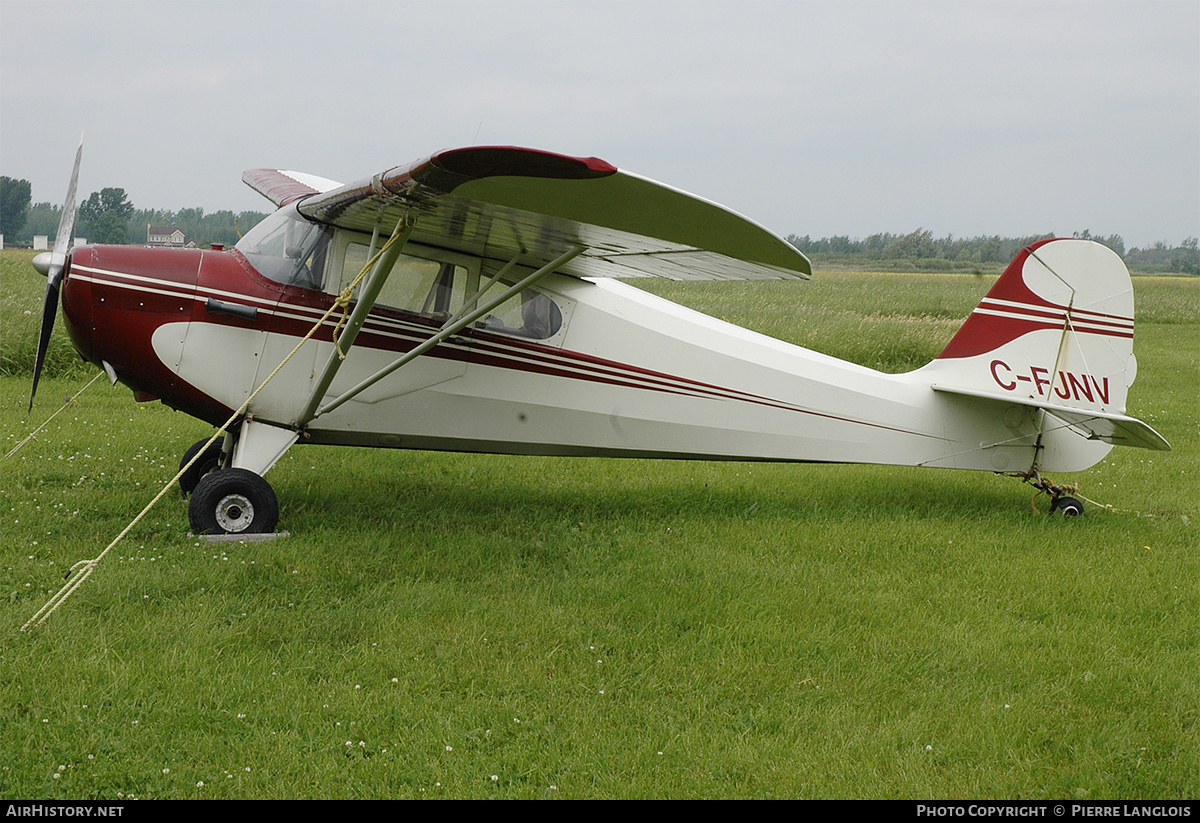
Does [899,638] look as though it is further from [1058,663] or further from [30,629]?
[30,629]

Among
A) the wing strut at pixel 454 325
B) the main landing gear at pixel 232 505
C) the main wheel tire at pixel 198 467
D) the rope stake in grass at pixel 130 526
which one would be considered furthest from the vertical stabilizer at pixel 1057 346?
the main wheel tire at pixel 198 467

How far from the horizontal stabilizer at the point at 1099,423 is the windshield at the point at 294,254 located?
5174 mm

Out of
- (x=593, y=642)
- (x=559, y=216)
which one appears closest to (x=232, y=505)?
(x=593, y=642)

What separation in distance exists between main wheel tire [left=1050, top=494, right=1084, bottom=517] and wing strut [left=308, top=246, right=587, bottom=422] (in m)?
4.94

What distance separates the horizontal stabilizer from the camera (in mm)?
6883

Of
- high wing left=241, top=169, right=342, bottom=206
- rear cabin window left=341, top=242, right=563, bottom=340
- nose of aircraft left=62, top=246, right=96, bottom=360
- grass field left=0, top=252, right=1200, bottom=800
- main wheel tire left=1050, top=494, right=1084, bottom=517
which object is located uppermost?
high wing left=241, top=169, right=342, bottom=206

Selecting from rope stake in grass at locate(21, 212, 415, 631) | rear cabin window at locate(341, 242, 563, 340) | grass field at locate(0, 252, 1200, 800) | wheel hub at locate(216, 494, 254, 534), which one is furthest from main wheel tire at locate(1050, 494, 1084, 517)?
wheel hub at locate(216, 494, 254, 534)

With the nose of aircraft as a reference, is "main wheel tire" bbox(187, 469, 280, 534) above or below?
below

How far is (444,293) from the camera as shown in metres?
6.58

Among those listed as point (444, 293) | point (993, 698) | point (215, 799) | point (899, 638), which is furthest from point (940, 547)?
point (215, 799)

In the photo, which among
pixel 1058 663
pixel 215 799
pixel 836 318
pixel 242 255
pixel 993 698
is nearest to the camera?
pixel 215 799

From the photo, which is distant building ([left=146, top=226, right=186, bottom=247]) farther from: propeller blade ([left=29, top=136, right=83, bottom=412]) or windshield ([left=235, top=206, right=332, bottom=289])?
windshield ([left=235, top=206, right=332, bottom=289])

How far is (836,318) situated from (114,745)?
18.8 metres

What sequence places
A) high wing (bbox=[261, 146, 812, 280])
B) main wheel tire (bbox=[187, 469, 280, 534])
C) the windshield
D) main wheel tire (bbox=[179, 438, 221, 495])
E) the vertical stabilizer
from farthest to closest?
the vertical stabilizer < main wheel tire (bbox=[179, 438, 221, 495]) < the windshield < main wheel tire (bbox=[187, 469, 280, 534]) < high wing (bbox=[261, 146, 812, 280])
